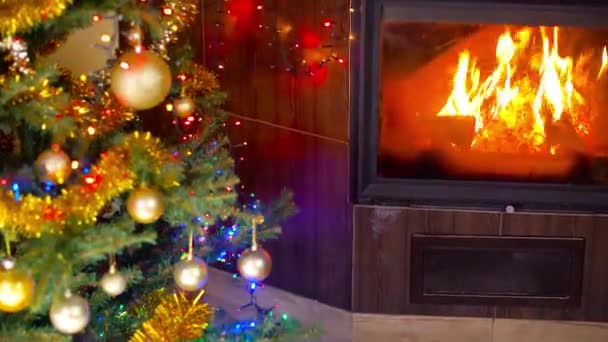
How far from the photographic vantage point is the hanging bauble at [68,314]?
131cm

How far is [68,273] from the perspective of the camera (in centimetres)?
131

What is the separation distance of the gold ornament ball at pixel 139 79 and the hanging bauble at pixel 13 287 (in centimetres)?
35

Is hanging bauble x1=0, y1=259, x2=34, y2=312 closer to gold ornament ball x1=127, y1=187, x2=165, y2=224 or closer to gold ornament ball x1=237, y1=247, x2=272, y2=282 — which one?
gold ornament ball x1=127, y1=187, x2=165, y2=224

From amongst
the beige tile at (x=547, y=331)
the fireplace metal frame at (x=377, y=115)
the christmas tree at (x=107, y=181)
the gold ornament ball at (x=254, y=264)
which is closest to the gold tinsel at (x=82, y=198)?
the christmas tree at (x=107, y=181)

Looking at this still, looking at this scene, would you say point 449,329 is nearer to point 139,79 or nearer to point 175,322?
point 175,322

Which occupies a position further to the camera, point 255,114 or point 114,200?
point 255,114

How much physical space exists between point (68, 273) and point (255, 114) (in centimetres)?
132

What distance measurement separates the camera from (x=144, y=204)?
1.37 metres

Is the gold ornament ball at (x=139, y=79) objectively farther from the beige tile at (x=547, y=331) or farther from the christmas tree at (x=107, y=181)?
the beige tile at (x=547, y=331)

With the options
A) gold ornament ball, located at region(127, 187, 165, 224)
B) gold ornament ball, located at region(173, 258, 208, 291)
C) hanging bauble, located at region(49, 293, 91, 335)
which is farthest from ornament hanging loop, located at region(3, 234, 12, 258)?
gold ornament ball, located at region(173, 258, 208, 291)

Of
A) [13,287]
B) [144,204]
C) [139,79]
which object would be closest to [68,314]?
[13,287]

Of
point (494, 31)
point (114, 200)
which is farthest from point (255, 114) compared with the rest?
point (114, 200)

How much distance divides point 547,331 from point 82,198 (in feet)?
5.26

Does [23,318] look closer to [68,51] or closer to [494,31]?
[68,51]
